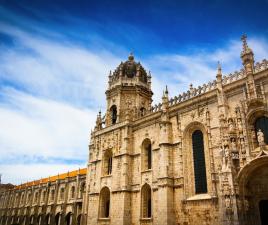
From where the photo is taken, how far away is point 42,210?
158 ft

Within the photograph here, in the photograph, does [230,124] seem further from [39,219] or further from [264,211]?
[39,219]

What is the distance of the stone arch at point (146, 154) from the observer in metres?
26.4

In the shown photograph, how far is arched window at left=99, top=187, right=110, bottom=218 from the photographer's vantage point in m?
28.6

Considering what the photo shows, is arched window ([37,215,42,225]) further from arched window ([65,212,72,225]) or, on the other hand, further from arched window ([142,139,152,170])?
arched window ([142,139,152,170])

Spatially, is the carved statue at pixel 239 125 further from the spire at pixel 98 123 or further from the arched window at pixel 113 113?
the spire at pixel 98 123

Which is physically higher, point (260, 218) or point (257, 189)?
point (257, 189)

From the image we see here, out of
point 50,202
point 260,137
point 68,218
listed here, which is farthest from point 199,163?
point 50,202

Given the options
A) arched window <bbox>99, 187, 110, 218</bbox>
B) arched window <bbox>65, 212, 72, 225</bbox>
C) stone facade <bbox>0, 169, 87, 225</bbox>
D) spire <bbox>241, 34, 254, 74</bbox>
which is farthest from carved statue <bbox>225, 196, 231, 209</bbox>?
arched window <bbox>65, 212, 72, 225</bbox>

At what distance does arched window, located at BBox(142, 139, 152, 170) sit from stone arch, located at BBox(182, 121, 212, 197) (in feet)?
15.5

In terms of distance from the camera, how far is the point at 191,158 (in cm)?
2270

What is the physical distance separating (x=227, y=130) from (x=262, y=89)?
12.7ft

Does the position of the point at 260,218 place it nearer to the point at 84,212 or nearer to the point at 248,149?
the point at 248,149

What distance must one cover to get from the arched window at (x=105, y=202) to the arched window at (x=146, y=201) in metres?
5.35

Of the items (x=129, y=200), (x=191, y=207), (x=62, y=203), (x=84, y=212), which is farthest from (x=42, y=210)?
(x=191, y=207)
